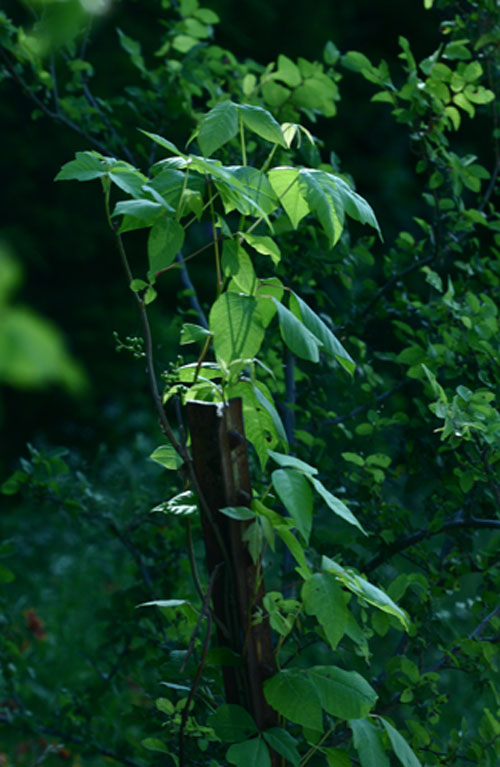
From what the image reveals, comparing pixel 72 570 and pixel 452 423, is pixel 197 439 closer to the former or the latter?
pixel 452 423

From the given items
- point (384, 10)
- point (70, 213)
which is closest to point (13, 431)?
point (70, 213)

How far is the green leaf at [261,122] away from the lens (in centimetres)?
96

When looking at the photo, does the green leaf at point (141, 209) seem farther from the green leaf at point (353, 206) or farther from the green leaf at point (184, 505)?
the green leaf at point (184, 505)

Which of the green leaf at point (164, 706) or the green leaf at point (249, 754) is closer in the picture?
the green leaf at point (249, 754)

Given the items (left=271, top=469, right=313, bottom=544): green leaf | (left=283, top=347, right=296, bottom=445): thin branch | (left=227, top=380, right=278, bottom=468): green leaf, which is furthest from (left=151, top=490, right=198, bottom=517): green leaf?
(left=283, top=347, right=296, bottom=445): thin branch

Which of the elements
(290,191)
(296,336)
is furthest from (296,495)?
(290,191)

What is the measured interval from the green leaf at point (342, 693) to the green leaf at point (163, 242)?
0.51m

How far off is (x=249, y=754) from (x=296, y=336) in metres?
0.48

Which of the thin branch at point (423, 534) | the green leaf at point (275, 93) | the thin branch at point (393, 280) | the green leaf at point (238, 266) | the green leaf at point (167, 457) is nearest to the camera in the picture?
the green leaf at point (238, 266)

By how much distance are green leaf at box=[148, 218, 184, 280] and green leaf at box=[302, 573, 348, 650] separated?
1.28 ft

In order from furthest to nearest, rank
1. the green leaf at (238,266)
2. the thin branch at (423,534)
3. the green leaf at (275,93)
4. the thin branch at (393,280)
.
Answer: the thin branch at (393,280) → the green leaf at (275,93) → the thin branch at (423,534) → the green leaf at (238,266)

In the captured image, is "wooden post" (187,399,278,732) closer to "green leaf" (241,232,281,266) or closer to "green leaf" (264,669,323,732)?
"green leaf" (264,669,323,732)

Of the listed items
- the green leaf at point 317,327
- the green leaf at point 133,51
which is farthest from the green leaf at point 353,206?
the green leaf at point 133,51

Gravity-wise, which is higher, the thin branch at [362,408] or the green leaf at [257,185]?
the green leaf at [257,185]
